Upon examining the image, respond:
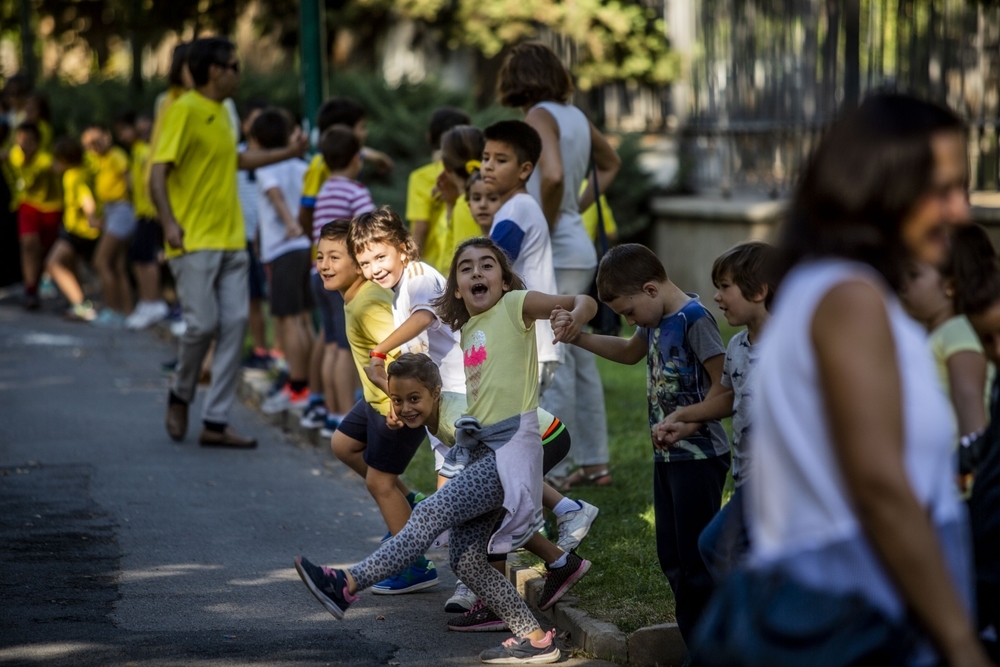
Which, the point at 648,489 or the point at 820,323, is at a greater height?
the point at 820,323

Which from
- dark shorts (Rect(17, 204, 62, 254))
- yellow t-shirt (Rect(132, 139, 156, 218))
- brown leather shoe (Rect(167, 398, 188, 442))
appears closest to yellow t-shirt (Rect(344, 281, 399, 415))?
brown leather shoe (Rect(167, 398, 188, 442))

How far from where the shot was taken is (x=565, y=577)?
4.88 meters

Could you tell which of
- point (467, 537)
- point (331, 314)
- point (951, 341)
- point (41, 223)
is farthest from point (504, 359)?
point (41, 223)

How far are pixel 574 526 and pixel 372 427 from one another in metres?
1.01

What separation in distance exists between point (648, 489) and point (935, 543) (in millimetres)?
4490

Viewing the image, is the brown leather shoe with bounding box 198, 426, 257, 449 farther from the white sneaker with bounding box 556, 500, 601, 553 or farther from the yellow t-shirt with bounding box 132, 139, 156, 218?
the yellow t-shirt with bounding box 132, 139, 156, 218

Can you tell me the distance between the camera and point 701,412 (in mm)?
3973

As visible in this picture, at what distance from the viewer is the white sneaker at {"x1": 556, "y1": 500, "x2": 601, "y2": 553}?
4809 millimetres

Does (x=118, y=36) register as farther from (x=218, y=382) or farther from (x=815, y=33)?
(x=218, y=382)

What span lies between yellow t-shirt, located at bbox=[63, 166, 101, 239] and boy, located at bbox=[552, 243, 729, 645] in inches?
471

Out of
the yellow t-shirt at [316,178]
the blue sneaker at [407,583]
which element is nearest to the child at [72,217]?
the yellow t-shirt at [316,178]

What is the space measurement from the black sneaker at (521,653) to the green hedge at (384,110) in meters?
9.66

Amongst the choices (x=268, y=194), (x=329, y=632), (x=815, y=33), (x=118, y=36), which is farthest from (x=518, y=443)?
(x=118, y=36)

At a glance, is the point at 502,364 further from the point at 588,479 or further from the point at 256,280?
the point at 256,280
